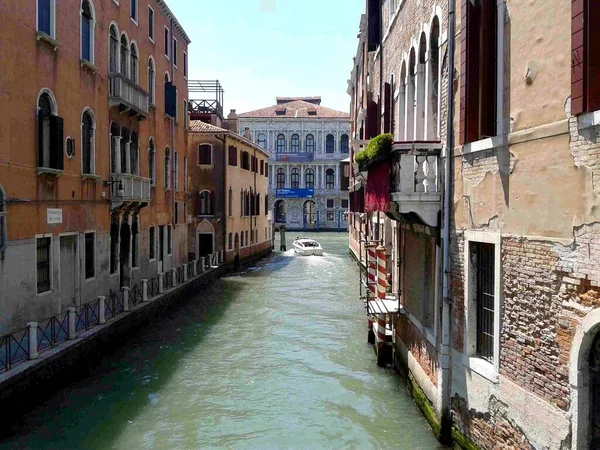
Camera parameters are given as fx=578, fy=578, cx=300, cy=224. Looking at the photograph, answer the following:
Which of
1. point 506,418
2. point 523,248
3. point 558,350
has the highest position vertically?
point 523,248

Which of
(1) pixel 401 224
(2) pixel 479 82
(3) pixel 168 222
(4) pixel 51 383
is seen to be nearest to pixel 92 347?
(4) pixel 51 383

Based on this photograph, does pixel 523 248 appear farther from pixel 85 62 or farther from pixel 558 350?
pixel 85 62

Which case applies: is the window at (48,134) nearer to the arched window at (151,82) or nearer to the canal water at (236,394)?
the canal water at (236,394)

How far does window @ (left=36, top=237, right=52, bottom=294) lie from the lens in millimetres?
10227

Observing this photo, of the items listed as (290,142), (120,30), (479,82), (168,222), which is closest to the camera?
(479,82)

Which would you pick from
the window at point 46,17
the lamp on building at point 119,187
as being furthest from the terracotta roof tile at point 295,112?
the window at point 46,17

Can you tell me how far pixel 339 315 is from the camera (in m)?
14.9

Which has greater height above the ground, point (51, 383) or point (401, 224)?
point (401, 224)

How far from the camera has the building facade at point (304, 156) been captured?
56594 mm

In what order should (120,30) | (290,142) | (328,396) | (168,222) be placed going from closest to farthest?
1. (328,396)
2. (120,30)
3. (168,222)
4. (290,142)

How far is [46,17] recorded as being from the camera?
1043 cm

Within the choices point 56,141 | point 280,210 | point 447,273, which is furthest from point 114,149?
point 280,210

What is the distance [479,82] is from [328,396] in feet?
16.7

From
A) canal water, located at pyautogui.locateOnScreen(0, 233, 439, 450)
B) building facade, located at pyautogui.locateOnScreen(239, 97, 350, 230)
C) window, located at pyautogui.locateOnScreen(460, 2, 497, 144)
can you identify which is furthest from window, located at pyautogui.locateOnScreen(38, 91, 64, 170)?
building facade, located at pyautogui.locateOnScreen(239, 97, 350, 230)
